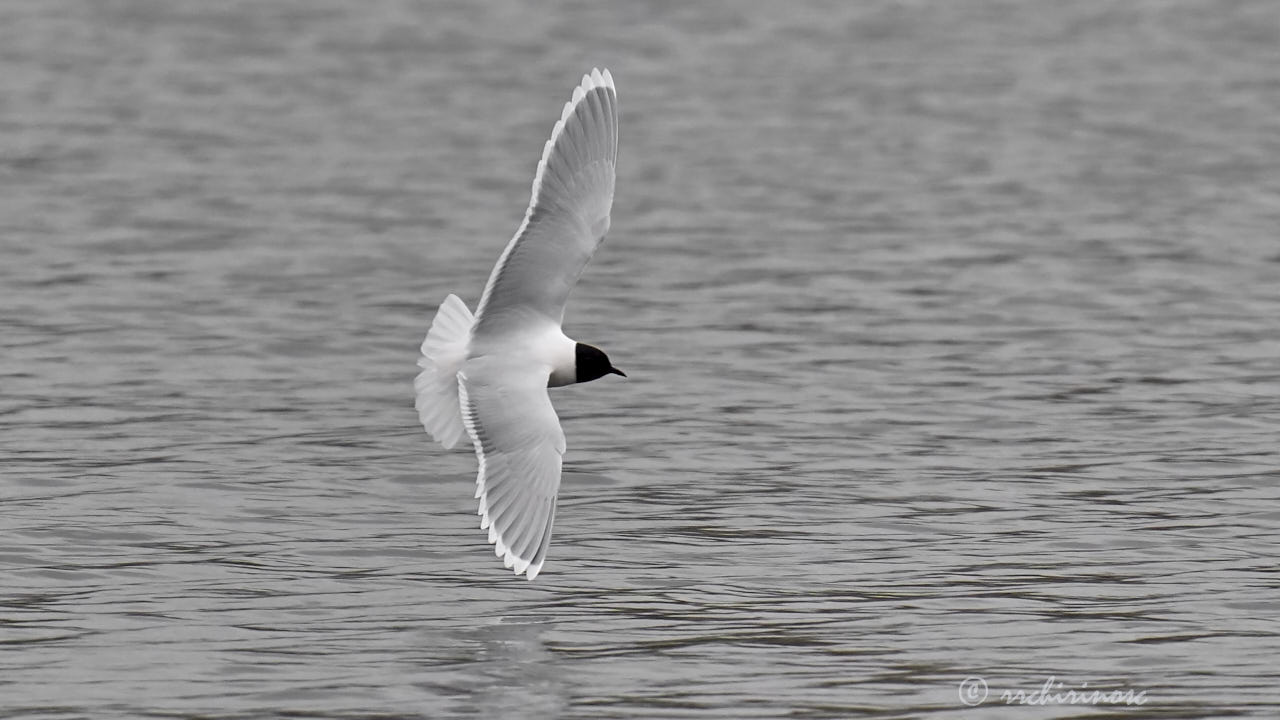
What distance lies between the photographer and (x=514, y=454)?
10.2 m

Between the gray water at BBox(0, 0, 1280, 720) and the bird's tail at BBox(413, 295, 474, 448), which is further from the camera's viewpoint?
the bird's tail at BBox(413, 295, 474, 448)

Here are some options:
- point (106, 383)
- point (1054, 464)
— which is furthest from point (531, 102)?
point (1054, 464)

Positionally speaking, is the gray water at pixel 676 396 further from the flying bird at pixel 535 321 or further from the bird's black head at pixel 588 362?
the bird's black head at pixel 588 362

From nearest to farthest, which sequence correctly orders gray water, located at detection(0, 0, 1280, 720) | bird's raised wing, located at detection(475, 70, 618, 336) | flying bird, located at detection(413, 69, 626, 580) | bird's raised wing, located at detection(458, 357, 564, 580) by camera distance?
gray water, located at detection(0, 0, 1280, 720) < bird's raised wing, located at detection(458, 357, 564, 580) < flying bird, located at detection(413, 69, 626, 580) < bird's raised wing, located at detection(475, 70, 618, 336)

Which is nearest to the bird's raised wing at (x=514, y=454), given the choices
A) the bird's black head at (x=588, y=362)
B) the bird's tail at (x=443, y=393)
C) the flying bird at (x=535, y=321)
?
the flying bird at (x=535, y=321)

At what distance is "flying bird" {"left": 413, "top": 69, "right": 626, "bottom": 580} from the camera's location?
1034cm

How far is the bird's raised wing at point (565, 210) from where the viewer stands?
10547mm

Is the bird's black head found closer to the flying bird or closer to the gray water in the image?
the flying bird

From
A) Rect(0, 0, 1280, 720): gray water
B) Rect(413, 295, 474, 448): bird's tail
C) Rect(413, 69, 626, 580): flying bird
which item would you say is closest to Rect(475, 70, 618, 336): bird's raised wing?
Rect(413, 69, 626, 580): flying bird

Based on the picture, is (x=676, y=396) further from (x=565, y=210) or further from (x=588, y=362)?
(x=565, y=210)

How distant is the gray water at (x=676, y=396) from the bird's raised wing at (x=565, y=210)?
1.27 m

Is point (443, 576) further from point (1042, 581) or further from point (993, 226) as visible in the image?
point (993, 226)

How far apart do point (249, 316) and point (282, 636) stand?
727 cm

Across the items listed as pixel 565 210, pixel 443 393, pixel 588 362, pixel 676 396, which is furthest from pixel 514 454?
pixel 676 396
